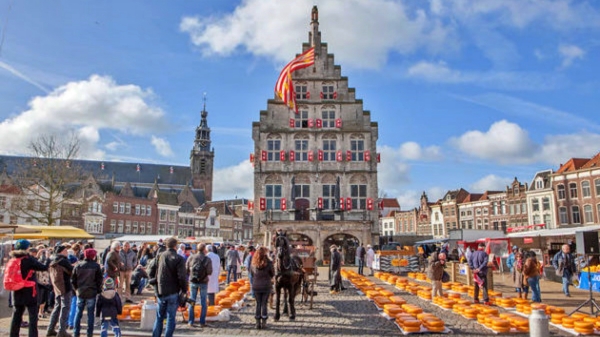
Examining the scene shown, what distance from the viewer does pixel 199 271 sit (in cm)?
938

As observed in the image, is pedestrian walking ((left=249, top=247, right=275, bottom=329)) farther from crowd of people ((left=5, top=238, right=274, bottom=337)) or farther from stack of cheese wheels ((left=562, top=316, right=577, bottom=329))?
stack of cheese wheels ((left=562, top=316, right=577, bottom=329))

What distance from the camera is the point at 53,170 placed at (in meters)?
33.4

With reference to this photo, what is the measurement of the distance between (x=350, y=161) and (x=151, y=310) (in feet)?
86.9

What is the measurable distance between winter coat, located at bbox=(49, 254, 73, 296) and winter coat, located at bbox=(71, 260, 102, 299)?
1.87 feet

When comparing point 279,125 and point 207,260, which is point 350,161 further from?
point 207,260

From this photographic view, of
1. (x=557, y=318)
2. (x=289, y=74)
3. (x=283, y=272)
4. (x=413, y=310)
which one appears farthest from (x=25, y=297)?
(x=289, y=74)

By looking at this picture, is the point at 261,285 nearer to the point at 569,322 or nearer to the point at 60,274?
the point at 60,274

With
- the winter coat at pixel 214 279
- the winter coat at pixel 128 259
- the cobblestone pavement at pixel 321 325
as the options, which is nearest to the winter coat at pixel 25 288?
the cobblestone pavement at pixel 321 325

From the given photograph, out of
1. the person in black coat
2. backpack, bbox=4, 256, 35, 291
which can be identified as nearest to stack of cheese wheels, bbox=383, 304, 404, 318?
the person in black coat

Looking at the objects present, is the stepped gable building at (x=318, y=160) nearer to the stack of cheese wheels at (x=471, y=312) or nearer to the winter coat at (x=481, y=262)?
the winter coat at (x=481, y=262)

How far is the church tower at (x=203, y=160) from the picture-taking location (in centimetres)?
9756

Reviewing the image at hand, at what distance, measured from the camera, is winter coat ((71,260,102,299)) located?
757cm

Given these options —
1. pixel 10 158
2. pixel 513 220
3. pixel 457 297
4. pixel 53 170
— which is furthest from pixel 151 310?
pixel 10 158

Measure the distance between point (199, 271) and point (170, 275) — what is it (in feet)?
6.83
